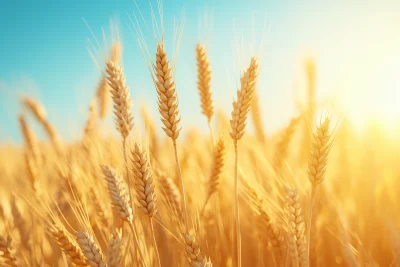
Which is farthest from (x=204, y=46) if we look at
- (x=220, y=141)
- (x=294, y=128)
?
(x=294, y=128)

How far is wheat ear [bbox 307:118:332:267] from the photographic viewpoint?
4.69ft

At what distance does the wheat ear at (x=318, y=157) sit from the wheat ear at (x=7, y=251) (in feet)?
4.46

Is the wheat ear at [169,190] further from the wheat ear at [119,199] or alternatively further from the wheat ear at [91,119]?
the wheat ear at [91,119]

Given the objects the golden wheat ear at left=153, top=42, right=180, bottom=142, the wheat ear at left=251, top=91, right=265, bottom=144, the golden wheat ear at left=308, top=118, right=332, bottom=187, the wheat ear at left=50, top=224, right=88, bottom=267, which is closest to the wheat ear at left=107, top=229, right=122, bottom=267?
the wheat ear at left=50, top=224, right=88, bottom=267

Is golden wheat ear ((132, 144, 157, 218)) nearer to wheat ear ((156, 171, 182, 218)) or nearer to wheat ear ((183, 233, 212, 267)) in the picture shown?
wheat ear ((183, 233, 212, 267))

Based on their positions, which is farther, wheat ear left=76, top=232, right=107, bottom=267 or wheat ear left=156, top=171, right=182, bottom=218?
wheat ear left=156, top=171, right=182, bottom=218

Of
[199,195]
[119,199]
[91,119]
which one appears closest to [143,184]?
[119,199]

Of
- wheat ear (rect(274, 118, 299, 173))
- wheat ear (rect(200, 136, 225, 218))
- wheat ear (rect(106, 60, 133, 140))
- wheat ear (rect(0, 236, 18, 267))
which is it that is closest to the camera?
wheat ear (rect(0, 236, 18, 267))

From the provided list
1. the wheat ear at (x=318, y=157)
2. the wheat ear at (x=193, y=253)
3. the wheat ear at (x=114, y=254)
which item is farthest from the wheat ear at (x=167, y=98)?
the wheat ear at (x=318, y=157)

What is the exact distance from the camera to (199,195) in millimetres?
2404

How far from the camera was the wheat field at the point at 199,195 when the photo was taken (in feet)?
4.99

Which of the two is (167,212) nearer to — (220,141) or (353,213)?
(220,141)

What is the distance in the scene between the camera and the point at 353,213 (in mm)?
2602

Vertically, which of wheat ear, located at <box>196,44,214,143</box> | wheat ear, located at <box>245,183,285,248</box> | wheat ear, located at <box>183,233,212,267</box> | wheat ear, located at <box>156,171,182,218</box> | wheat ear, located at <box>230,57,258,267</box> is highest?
wheat ear, located at <box>196,44,214,143</box>
